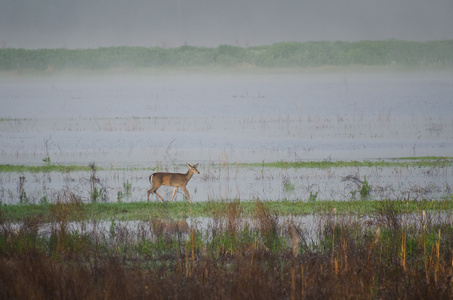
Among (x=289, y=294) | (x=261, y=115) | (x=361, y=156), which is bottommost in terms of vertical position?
(x=289, y=294)

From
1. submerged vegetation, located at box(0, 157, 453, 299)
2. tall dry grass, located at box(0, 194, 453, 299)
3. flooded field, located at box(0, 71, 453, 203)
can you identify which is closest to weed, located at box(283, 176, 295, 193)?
flooded field, located at box(0, 71, 453, 203)

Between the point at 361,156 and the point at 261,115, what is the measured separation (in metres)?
14.7

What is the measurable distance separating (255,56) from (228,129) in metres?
17.9

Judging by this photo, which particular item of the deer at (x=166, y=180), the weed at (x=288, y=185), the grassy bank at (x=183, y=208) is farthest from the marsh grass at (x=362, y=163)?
the grassy bank at (x=183, y=208)

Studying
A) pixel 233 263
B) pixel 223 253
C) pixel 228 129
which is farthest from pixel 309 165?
pixel 228 129

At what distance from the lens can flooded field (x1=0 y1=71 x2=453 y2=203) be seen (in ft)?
40.7

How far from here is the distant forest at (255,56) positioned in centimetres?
4256

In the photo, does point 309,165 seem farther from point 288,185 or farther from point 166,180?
point 166,180

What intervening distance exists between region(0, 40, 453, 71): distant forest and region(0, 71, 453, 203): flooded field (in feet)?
3.12

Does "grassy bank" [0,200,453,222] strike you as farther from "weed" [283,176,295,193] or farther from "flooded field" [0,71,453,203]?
"weed" [283,176,295,193]

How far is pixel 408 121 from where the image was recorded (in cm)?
2858

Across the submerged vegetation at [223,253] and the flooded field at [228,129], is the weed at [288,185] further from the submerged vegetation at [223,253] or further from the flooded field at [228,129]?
the submerged vegetation at [223,253]

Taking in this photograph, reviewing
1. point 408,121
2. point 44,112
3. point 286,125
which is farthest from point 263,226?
point 44,112

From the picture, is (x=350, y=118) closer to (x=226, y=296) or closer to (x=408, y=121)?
(x=408, y=121)
